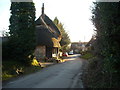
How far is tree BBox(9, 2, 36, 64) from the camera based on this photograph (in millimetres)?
16297

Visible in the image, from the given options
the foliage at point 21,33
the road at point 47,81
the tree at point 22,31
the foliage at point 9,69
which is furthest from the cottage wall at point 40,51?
the road at point 47,81

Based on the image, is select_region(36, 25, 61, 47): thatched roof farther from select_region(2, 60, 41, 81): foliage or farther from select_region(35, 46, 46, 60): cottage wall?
select_region(2, 60, 41, 81): foliage

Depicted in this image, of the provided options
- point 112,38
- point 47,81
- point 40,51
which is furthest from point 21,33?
point 40,51

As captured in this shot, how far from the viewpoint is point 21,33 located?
16781mm

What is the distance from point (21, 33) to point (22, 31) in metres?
0.25

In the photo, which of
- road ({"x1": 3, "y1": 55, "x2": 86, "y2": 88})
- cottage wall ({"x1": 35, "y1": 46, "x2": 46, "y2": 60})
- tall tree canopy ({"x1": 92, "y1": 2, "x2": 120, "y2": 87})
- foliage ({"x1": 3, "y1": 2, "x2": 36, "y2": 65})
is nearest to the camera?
tall tree canopy ({"x1": 92, "y1": 2, "x2": 120, "y2": 87})

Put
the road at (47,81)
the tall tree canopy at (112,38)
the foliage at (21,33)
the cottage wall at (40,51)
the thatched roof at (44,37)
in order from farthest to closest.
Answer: the thatched roof at (44,37)
the cottage wall at (40,51)
the foliage at (21,33)
the road at (47,81)
the tall tree canopy at (112,38)

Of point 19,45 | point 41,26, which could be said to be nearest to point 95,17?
point 19,45

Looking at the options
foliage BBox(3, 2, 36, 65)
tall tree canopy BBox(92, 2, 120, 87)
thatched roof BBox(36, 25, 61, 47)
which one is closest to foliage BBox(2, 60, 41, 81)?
foliage BBox(3, 2, 36, 65)

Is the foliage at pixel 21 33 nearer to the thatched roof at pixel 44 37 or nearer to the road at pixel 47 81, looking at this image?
the road at pixel 47 81

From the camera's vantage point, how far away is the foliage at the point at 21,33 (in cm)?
1620

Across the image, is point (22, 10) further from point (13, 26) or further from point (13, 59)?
point (13, 59)

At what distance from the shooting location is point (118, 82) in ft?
22.9

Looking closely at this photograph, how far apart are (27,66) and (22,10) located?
21.3 feet
